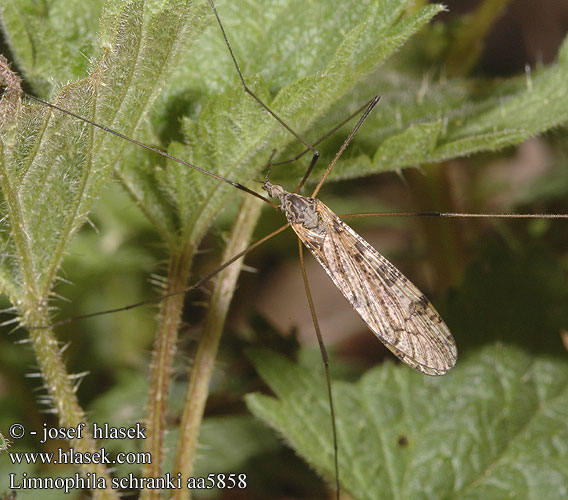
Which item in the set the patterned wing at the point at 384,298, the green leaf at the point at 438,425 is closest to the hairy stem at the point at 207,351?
the green leaf at the point at 438,425

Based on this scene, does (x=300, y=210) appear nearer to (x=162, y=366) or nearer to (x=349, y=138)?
(x=349, y=138)

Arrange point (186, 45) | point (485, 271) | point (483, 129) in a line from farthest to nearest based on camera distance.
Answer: point (485, 271) → point (483, 129) → point (186, 45)

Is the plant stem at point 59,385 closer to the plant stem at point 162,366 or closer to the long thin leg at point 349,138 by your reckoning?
the plant stem at point 162,366

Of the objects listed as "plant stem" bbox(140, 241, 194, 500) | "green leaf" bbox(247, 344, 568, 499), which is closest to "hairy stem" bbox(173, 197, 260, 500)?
"plant stem" bbox(140, 241, 194, 500)

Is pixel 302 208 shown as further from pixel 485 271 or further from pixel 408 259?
pixel 408 259

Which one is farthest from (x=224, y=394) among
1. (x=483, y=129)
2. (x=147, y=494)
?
(x=483, y=129)

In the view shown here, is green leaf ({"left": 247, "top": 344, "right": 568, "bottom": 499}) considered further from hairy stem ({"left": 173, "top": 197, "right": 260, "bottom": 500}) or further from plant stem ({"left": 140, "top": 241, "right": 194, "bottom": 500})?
plant stem ({"left": 140, "top": 241, "right": 194, "bottom": 500})
